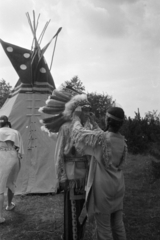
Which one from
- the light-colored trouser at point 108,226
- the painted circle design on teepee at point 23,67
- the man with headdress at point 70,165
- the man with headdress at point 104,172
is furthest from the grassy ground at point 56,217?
the painted circle design on teepee at point 23,67

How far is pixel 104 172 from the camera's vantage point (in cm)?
216

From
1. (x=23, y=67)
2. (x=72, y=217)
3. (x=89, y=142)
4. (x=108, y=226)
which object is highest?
(x=23, y=67)

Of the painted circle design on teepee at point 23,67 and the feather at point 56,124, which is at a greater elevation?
the painted circle design on teepee at point 23,67

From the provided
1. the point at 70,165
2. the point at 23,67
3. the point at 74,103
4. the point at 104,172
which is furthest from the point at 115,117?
the point at 23,67

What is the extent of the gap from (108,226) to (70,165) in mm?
865

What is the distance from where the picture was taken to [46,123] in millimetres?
3066

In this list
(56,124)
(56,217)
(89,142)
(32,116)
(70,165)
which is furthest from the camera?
(32,116)

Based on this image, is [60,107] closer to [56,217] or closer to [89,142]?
[89,142]

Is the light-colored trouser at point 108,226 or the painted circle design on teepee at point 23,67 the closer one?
the light-colored trouser at point 108,226

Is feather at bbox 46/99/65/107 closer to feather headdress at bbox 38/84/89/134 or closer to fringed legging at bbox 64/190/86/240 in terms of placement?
feather headdress at bbox 38/84/89/134

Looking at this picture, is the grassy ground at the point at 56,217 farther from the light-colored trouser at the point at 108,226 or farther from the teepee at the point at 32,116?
the light-colored trouser at the point at 108,226

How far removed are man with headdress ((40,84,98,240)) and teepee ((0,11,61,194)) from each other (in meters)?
2.85

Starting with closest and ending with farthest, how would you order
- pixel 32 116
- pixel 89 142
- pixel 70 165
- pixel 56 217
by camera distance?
1. pixel 89 142
2. pixel 70 165
3. pixel 56 217
4. pixel 32 116

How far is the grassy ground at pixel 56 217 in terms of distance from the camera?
345 centimetres
